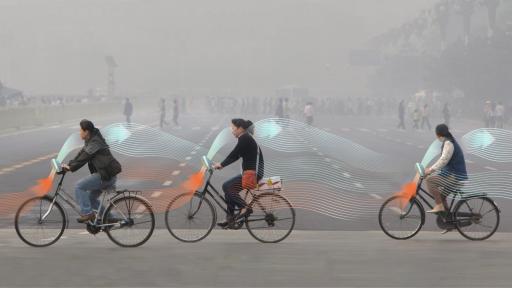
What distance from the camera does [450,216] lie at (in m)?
12.5

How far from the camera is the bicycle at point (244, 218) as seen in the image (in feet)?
39.7

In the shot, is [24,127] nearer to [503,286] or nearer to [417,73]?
[503,286]

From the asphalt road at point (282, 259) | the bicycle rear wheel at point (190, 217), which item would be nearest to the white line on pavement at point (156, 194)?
the asphalt road at point (282, 259)

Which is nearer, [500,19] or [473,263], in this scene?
[473,263]

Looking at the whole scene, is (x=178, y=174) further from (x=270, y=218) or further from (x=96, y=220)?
(x=96, y=220)

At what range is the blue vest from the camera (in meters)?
12.4

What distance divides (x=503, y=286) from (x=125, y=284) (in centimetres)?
346

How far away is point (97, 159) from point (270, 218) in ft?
7.07

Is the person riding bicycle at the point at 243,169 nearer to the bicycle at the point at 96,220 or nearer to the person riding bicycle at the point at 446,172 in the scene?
the bicycle at the point at 96,220

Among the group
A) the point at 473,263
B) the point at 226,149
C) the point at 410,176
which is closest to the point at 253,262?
the point at 473,263

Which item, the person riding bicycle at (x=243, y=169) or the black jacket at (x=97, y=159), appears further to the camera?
the person riding bicycle at (x=243, y=169)

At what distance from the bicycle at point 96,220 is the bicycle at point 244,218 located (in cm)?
42

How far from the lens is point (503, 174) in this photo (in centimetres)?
2712

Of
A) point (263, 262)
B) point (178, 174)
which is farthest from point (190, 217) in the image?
point (178, 174)
